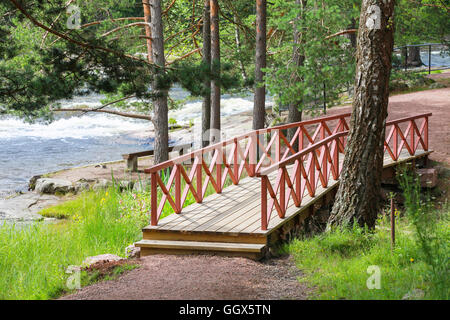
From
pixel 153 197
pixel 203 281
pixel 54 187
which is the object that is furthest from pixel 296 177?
pixel 54 187

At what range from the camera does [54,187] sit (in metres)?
14.2

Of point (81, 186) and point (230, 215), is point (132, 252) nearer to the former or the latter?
point (230, 215)

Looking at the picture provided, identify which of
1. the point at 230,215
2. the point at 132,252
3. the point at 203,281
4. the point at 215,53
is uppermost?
the point at 215,53

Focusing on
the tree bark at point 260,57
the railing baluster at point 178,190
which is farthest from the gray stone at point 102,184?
the railing baluster at point 178,190

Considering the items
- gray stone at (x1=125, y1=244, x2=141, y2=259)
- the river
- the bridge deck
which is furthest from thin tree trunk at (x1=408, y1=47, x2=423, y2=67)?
gray stone at (x1=125, y1=244, x2=141, y2=259)

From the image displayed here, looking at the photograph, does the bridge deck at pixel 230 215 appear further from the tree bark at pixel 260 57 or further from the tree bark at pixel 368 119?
the tree bark at pixel 260 57

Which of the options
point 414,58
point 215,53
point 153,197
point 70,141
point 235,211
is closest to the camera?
point 153,197

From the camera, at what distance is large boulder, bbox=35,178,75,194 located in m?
14.2

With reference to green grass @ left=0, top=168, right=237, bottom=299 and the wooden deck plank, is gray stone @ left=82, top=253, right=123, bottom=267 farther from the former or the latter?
the wooden deck plank

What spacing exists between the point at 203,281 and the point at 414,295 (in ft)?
6.94

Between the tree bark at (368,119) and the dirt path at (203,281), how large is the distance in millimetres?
1550

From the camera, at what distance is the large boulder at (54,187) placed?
14.2 meters
